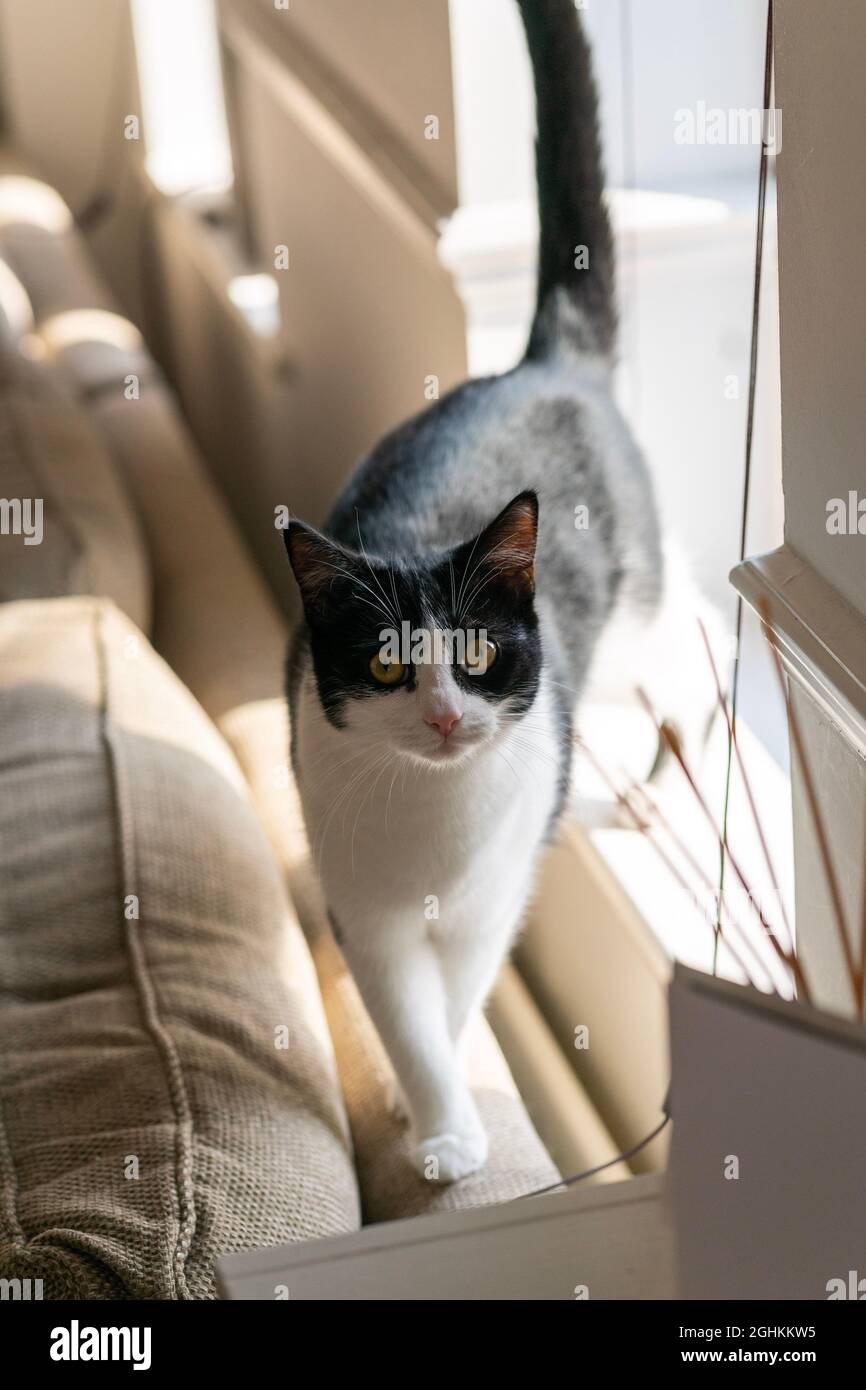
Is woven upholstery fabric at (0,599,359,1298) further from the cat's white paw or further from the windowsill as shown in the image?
the windowsill

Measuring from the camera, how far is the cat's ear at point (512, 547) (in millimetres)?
809

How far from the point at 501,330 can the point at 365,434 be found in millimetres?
504

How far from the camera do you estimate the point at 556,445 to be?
1.09 metres

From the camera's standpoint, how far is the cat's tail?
105cm

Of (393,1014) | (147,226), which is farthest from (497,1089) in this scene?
(147,226)

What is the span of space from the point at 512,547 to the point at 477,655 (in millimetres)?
72

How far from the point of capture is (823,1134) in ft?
1.50

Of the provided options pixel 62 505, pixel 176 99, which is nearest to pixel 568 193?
pixel 62 505

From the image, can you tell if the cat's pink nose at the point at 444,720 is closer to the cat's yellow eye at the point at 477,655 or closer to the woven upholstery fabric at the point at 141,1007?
the cat's yellow eye at the point at 477,655

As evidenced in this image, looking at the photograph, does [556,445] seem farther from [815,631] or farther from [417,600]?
[815,631]

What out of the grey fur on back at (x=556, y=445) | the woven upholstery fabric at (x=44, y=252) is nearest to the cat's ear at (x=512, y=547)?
the grey fur on back at (x=556, y=445)

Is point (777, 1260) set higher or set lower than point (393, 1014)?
lower

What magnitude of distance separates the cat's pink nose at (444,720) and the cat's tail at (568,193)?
1.50ft
